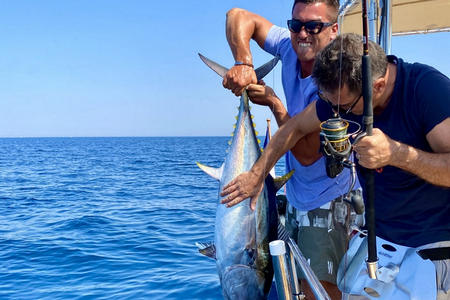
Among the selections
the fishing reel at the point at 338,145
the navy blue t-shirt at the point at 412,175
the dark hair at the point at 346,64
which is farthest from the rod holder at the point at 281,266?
the dark hair at the point at 346,64

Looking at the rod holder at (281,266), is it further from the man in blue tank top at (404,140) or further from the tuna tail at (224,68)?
the tuna tail at (224,68)

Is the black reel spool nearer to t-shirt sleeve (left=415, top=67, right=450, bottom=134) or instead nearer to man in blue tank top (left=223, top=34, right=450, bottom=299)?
man in blue tank top (left=223, top=34, right=450, bottom=299)

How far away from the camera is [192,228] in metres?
8.82

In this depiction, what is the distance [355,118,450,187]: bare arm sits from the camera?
1.69m

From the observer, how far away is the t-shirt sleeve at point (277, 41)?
2.98 meters

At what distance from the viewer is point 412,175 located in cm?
194

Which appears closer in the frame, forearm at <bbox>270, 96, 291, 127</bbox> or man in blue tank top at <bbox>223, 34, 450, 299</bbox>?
man in blue tank top at <bbox>223, 34, 450, 299</bbox>

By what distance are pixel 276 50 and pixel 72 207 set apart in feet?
31.2

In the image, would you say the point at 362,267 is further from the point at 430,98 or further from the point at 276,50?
the point at 276,50

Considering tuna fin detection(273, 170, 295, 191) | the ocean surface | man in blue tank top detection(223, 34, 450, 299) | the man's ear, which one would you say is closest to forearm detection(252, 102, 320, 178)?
tuna fin detection(273, 170, 295, 191)

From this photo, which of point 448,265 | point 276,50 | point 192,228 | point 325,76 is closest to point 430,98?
point 325,76

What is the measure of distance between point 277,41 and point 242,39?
27 cm

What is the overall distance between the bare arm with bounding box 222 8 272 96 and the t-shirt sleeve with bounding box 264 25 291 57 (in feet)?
0.15

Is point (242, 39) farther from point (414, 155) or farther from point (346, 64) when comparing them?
point (414, 155)
